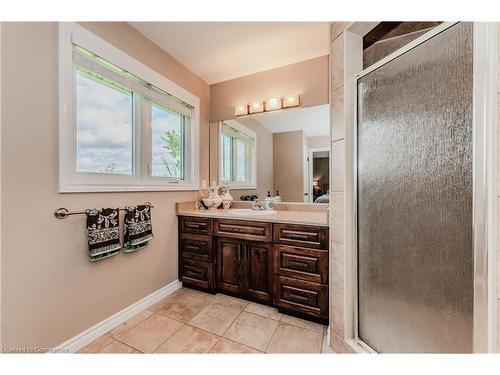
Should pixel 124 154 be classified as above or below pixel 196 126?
below

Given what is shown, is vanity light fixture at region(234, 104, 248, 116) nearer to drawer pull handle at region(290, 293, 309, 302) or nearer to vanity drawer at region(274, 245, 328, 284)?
vanity drawer at region(274, 245, 328, 284)

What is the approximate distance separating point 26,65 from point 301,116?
2048 mm

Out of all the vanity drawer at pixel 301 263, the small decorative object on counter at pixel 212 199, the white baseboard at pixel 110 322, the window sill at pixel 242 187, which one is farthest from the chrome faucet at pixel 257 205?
the white baseboard at pixel 110 322

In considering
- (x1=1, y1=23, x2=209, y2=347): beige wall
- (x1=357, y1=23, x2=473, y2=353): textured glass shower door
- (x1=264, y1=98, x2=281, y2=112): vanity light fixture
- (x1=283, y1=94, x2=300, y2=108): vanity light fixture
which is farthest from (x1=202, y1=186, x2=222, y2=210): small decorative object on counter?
(x1=357, y1=23, x2=473, y2=353): textured glass shower door

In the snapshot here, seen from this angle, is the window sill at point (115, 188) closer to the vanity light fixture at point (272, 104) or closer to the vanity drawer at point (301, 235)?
the vanity drawer at point (301, 235)

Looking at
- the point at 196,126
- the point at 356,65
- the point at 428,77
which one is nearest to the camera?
the point at 428,77

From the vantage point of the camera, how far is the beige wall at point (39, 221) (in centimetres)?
104

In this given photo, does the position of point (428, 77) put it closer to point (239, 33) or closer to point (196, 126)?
point (239, 33)

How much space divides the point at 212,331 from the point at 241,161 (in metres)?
1.72

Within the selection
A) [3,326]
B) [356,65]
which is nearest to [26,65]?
[3,326]

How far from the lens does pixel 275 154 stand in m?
2.31

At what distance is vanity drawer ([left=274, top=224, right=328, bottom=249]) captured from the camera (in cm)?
150

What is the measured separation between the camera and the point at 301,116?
7.08 feet
